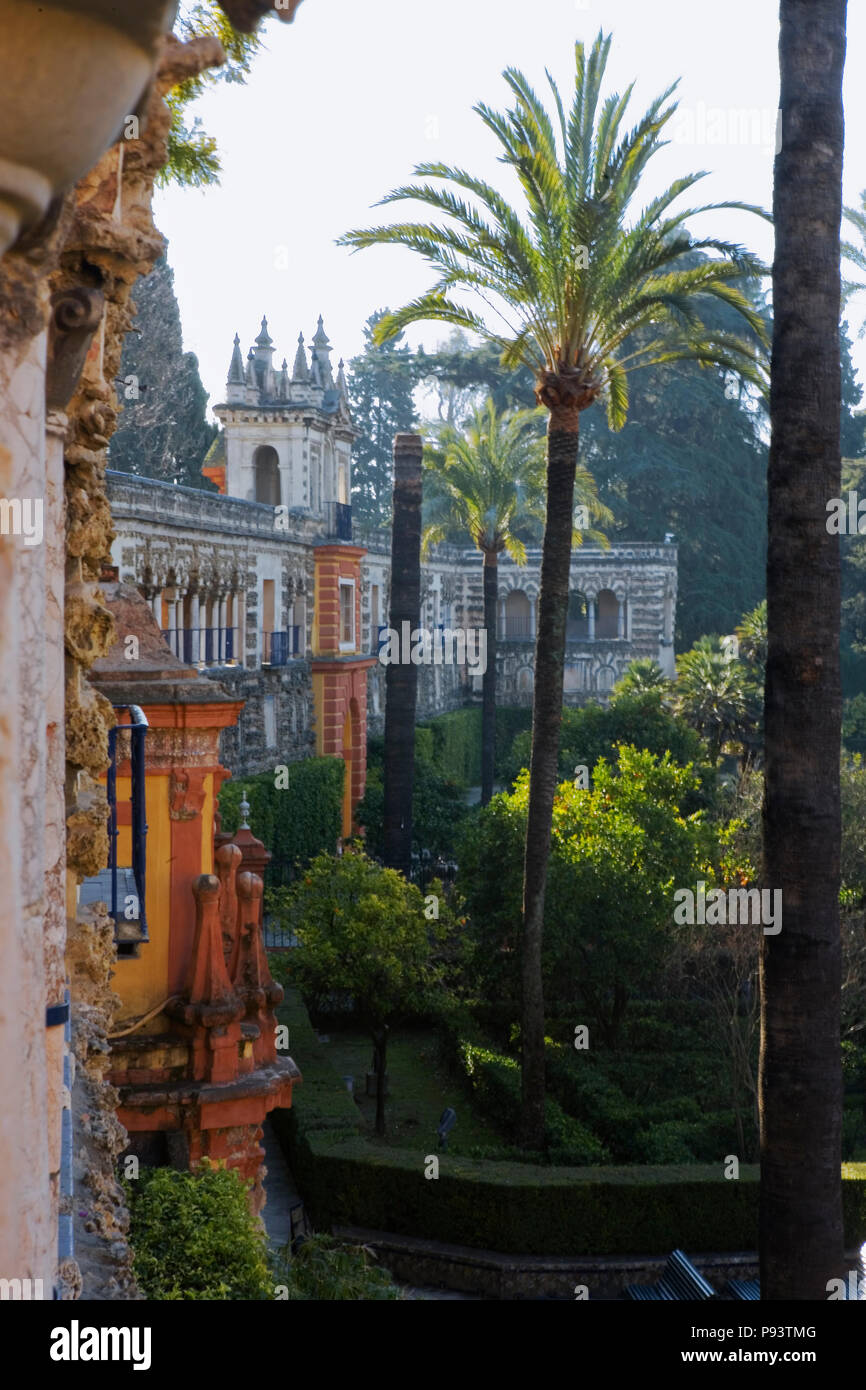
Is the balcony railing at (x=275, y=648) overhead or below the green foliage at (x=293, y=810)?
overhead

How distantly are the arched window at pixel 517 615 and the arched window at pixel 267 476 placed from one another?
20.5 m

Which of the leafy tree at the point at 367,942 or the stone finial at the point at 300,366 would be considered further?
the stone finial at the point at 300,366

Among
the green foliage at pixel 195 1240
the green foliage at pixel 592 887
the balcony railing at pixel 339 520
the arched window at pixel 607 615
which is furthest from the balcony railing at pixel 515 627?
the green foliage at pixel 195 1240

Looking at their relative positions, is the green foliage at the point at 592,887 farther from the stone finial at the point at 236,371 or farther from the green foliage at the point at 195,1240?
the stone finial at the point at 236,371

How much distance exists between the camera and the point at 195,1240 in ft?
25.6

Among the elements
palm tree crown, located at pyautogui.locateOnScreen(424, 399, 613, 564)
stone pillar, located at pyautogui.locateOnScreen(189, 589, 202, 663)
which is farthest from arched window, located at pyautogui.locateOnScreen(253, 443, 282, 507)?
stone pillar, located at pyautogui.locateOnScreen(189, 589, 202, 663)

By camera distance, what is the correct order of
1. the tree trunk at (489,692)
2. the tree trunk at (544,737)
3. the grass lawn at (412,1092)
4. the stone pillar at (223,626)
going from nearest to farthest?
the tree trunk at (544,737) → the grass lawn at (412,1092) → the stone pillar at (223,626) → the tree trunk at (489,692)

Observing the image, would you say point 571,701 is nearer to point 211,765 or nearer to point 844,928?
point 844,928

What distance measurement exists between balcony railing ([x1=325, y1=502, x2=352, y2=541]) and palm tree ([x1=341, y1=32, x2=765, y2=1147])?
18203mm

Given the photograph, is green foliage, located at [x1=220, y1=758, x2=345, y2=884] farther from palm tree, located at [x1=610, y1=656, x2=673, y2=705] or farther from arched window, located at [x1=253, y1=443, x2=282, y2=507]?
palm tree, located at [x1=610, y1=656, x2=673, y2=705]

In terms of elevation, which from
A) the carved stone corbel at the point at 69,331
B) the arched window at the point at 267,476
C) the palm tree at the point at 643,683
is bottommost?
the palm tree at the point at 643,683

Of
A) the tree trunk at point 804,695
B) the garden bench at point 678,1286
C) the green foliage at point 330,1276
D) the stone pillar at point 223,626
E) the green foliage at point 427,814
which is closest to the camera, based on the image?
the tree trunk at point 804,695

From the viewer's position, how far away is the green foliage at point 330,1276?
29.0 ft
